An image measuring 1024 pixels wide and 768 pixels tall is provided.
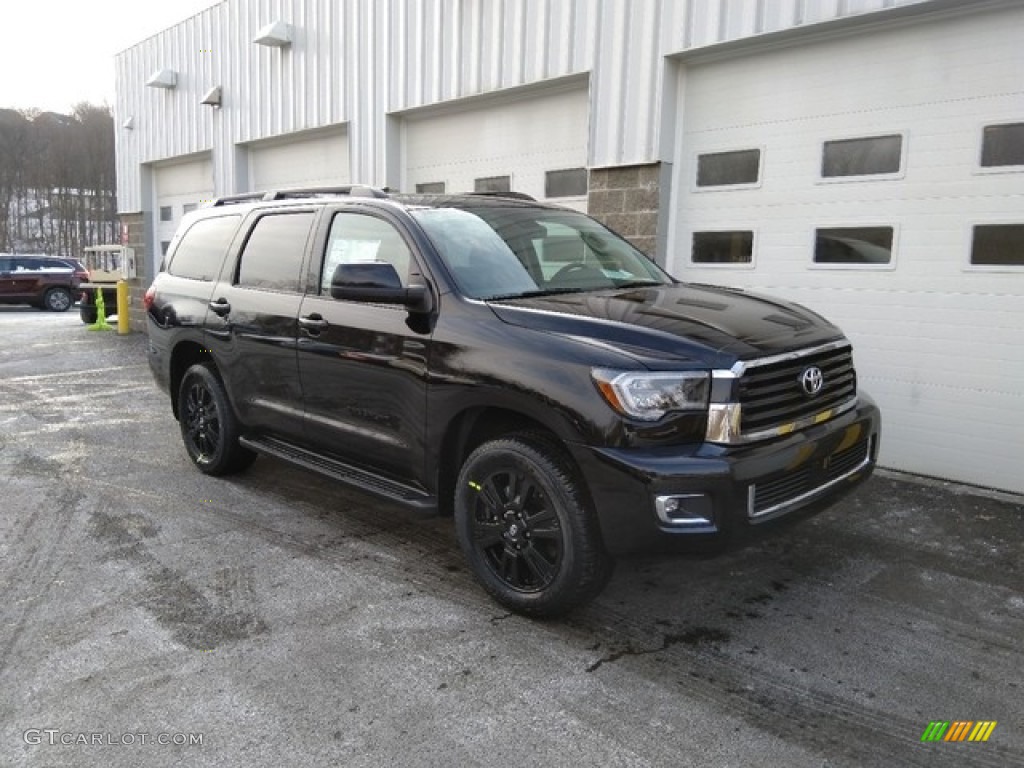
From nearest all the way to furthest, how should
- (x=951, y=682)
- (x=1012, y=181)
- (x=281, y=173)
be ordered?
1. (x=951, y=682)
2. (x=1012, y=181)
3. (x=281, y=173)

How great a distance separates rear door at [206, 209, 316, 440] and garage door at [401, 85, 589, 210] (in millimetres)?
3848

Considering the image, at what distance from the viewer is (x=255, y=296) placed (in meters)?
4.84

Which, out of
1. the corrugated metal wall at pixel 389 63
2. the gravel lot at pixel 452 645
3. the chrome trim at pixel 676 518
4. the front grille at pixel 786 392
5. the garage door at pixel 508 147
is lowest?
the gravel lot at pixel 452 645

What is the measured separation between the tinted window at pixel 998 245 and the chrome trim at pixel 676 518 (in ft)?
12.6

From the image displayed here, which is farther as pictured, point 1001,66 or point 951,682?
point 1001,66

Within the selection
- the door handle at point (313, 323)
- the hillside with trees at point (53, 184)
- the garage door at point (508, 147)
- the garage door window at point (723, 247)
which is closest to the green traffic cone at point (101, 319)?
the garage door at point (508, 147)

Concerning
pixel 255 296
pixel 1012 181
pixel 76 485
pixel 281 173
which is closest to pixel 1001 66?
pixel 1012 181

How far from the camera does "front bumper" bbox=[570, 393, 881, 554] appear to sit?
2957 mm

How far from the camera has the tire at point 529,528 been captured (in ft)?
10.5

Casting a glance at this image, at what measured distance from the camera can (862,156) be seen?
19.8ft

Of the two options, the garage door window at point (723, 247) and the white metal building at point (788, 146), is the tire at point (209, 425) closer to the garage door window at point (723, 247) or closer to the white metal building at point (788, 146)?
the white metal building at point (788, 146)

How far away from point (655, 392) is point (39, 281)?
24.3 metres

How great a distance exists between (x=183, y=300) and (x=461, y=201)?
2324 mm

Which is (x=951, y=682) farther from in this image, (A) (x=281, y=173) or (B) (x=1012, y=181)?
(A) (x=281, y=173)
